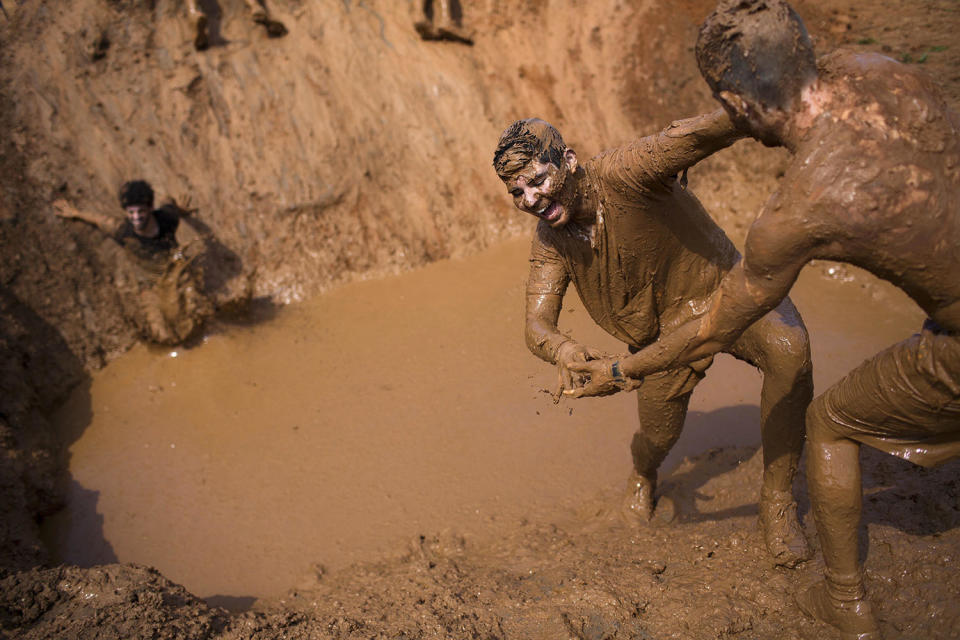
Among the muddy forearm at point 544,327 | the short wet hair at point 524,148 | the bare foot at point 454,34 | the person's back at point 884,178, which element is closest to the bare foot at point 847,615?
the person's back at point 884,178

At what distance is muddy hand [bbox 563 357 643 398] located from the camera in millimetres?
2389

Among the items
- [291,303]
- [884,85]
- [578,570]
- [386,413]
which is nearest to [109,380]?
[291,303]

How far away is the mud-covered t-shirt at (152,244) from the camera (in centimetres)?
551

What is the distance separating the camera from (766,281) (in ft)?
6.47

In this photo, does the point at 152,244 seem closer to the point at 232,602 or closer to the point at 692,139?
the point at 232,602

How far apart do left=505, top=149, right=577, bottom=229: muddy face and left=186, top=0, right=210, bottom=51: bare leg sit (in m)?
5.09

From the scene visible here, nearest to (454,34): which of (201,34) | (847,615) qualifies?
(201,34)

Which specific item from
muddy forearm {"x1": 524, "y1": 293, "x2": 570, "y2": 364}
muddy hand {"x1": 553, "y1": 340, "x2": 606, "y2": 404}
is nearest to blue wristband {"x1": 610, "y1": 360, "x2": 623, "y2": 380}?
muddy hand {"x1": 553, "y1": 340, "x2": 606, "y2": 404}

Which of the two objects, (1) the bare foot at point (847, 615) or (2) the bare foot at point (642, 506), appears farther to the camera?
(2) the bare foot at point (642, 506)

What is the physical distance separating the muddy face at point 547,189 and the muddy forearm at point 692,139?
313 mm

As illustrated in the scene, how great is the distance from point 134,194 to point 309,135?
1675 millimetres

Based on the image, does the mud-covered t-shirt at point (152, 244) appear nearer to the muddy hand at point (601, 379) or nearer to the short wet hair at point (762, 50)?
the muddy hand at point (601, 379)

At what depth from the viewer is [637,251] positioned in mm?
2629

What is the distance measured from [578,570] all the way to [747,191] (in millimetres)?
Result: 4347
